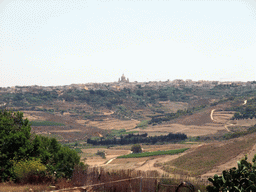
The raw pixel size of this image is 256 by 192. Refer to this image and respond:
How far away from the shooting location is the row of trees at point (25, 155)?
15.9m

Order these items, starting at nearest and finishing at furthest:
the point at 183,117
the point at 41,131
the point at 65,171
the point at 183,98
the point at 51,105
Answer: the point at 65,171 < the point at 41,131 < the point at 183,117 < the point at 51,105 < the point at 183,98

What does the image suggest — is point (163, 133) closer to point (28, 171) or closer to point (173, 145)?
point (173, 145)

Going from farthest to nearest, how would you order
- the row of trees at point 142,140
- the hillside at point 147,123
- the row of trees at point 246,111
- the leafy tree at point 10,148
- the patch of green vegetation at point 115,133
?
the patch of green vegetation at point 115,133
the row of trees at point 246,111
the row of trees at point 142,140
the hillside at point 147,123
the leafy tree at point 10,148

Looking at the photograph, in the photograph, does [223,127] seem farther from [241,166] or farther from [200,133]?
[241,166]

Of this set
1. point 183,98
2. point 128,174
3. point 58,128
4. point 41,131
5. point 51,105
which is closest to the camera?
point 128,174

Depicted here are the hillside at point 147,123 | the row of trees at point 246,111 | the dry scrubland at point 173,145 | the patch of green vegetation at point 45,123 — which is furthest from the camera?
the patch of green vegetation at point 45,123

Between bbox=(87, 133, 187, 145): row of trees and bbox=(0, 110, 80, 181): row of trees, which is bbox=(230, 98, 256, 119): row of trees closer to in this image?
bbox=(87, 133, 187, 145): row of trees

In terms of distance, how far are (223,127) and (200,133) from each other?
5207mm

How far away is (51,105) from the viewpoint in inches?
4154

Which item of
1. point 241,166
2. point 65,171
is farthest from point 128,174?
point 241,166

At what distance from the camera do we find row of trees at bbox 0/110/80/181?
15859 mm

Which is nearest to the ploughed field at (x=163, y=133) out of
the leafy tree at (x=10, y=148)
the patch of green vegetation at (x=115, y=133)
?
the patch of green vegetation at (x=115, y=133)

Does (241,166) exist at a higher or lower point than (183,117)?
higher

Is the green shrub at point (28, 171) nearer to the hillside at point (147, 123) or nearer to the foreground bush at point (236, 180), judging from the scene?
the foreground bush at point (236, 180)
